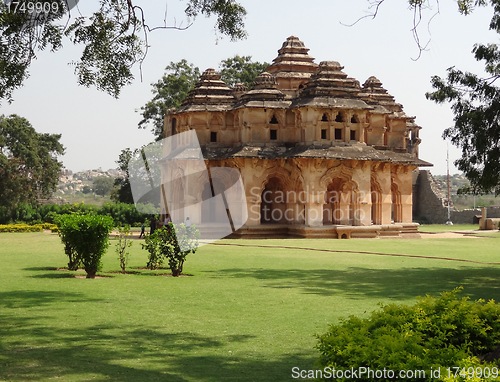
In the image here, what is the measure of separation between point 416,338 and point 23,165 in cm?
4418

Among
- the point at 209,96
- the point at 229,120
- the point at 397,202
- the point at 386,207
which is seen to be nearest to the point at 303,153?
the point at 229,120

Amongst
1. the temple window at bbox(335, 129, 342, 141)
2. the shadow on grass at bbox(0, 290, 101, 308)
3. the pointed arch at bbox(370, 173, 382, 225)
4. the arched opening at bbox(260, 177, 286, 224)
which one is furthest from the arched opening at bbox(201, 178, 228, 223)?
the shadow on grass at bbox(0, 290, 101, 308)

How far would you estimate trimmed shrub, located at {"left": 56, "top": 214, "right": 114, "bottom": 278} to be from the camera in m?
12.9

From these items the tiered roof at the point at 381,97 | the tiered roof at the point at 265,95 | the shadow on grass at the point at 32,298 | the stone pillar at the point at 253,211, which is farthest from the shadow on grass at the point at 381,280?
the tiered roof at the point at 381,97

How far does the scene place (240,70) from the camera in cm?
4828

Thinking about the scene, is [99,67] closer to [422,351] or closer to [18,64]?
[18,64]

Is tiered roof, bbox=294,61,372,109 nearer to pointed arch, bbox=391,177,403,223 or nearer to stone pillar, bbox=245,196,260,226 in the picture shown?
stone pillar, bbox=245,196,260,226

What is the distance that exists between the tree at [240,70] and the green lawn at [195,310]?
3139 centimetres

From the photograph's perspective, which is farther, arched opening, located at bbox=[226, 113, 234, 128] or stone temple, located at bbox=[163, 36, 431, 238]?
arched opening, located at bbox=[226, 113, 234, 128]

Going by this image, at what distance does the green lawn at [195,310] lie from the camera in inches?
238

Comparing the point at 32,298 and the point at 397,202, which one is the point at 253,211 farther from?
the point at 32,298

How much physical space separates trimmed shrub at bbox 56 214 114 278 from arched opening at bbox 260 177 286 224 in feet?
64.0

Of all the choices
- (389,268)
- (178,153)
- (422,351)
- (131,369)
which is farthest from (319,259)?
(178,153)

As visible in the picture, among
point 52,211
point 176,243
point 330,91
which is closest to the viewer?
point 176,243
